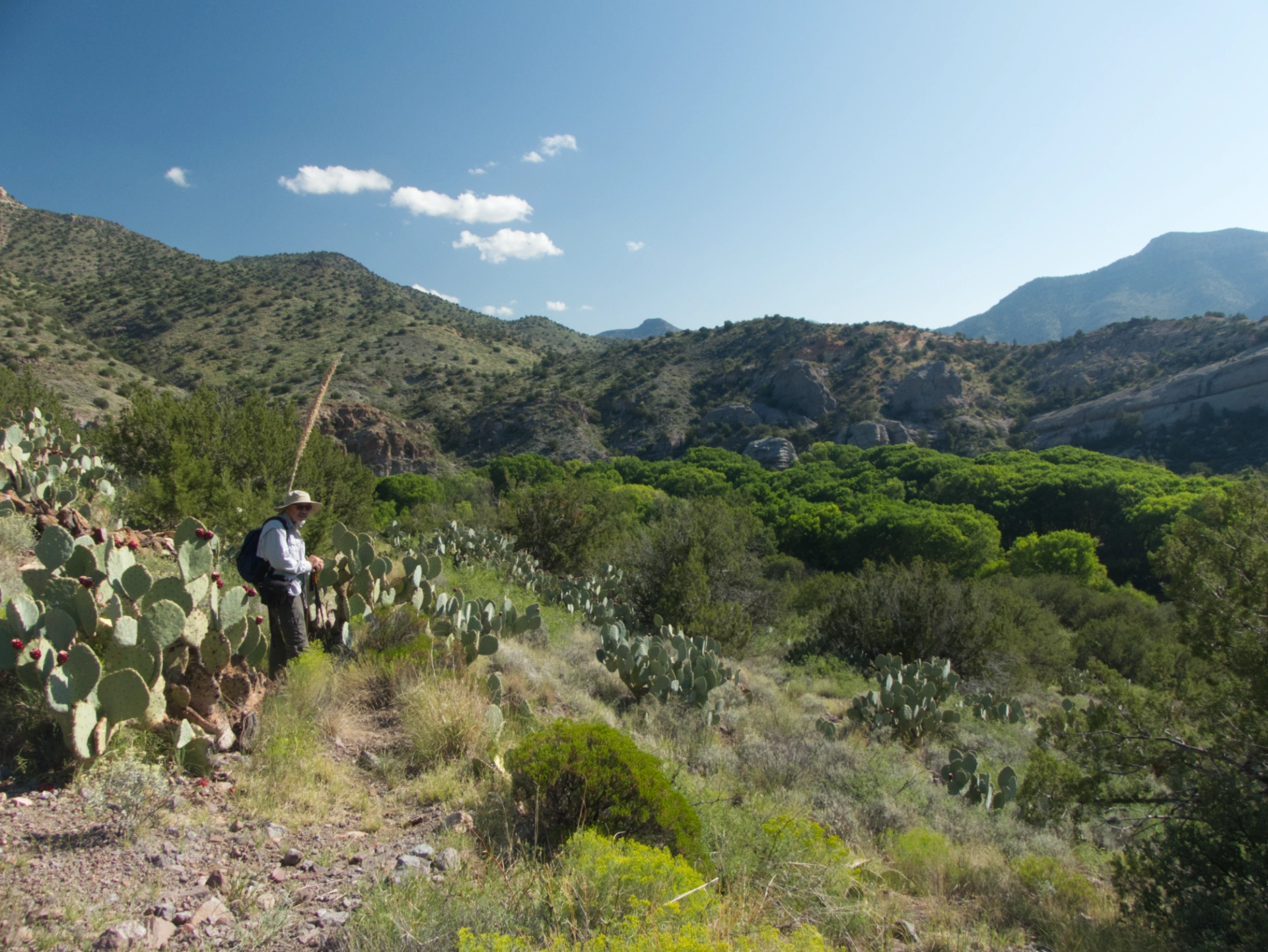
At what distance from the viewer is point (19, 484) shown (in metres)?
6.97

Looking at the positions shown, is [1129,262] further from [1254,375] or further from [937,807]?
[937,807]

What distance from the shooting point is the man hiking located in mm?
4051

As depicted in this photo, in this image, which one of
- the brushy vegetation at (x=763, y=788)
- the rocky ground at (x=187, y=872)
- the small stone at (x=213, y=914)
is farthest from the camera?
the brushy vegetation at (x=763, y=788)

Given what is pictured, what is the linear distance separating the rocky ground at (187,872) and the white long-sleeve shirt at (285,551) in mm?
1377

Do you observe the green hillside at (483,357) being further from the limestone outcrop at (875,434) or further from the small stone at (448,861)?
the small stone at (448,861)

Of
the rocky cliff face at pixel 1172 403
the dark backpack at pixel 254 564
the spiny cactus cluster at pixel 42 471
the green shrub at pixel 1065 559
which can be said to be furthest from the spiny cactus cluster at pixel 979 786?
the rocky cliff face at pixel 1172 403

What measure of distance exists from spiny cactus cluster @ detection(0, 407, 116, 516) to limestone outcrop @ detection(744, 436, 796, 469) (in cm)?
4760

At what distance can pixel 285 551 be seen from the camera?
406 cm

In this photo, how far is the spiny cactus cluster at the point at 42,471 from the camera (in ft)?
22.6

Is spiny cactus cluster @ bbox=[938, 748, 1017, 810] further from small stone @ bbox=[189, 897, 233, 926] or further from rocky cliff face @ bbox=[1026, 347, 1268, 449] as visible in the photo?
rocky cliff face @ bbox=[1026, 347, 1268, 449]

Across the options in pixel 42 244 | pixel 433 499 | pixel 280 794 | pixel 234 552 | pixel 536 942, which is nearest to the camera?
pixel 536 942

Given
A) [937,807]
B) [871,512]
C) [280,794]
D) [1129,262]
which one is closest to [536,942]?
[280,794]

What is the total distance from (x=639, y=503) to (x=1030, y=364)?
172 feet

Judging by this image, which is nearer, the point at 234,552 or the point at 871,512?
the point at 234,552
